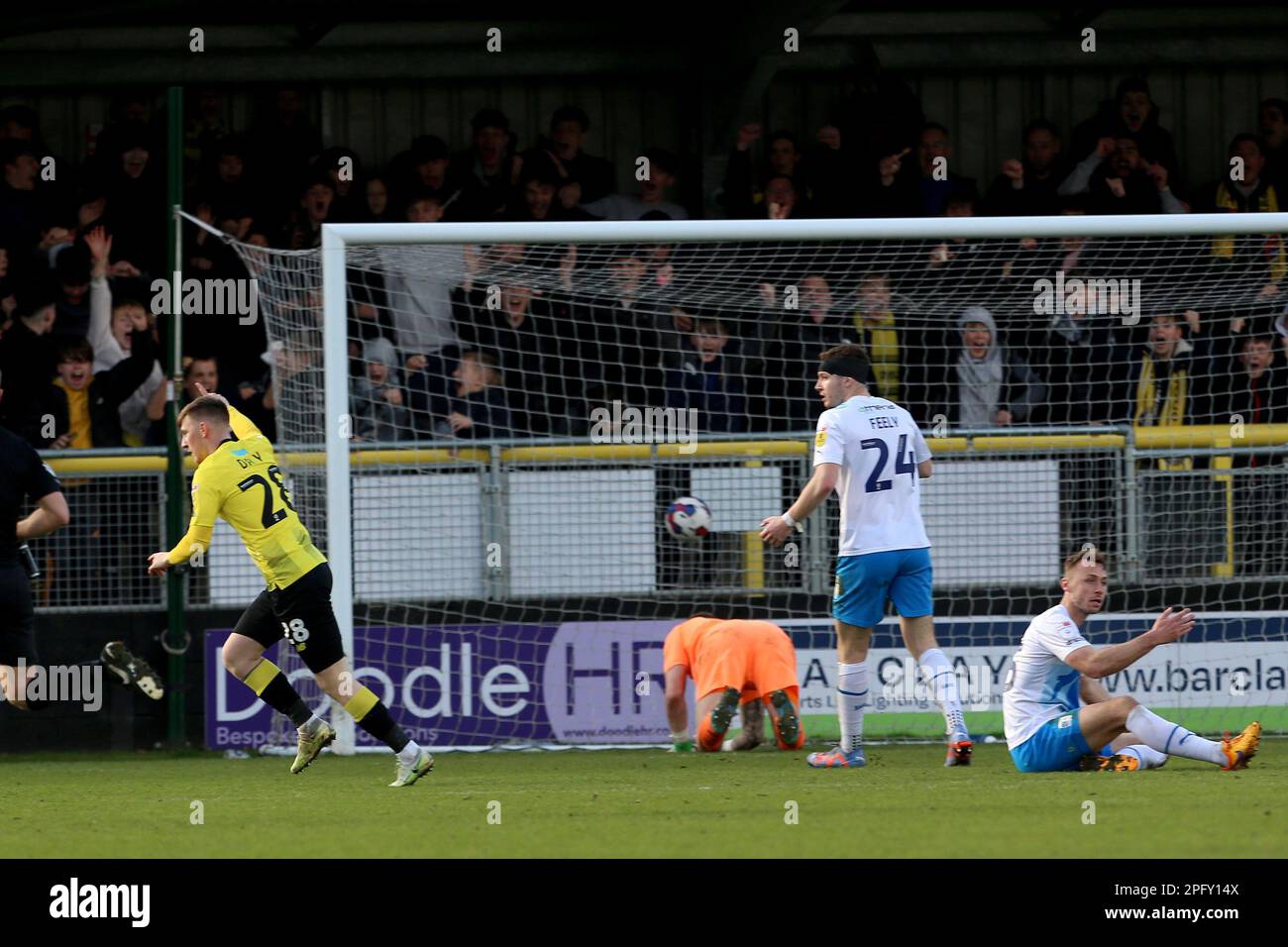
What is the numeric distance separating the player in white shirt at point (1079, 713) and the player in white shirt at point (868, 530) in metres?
0.60

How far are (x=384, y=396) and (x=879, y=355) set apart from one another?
2980 millimetres

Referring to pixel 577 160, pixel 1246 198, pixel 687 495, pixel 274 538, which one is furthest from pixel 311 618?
pixel 1246 198

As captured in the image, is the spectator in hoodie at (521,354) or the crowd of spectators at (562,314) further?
the spectator in hoodie at (521,354)

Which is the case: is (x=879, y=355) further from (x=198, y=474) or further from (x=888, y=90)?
(x=198, y=474)

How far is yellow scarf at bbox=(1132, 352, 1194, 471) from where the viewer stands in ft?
37.1

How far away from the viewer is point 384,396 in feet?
36.8

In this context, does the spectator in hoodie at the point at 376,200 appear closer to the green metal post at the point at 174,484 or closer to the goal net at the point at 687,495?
the goal net at the point at 687,495

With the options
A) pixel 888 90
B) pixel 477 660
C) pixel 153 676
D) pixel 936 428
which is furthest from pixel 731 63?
pixel 153 676

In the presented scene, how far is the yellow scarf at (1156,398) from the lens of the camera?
11305mm

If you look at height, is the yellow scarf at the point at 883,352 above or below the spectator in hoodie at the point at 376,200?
below

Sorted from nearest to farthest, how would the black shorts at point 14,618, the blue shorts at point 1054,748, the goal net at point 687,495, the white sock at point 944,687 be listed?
the blue shorts at point 1054,748, the white sock at point 944,687, the black shorts at point 14,618, the goal net at point 687,495

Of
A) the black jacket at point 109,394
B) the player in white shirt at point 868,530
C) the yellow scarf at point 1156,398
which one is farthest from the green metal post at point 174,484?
the yellow scarf at point 1156,398

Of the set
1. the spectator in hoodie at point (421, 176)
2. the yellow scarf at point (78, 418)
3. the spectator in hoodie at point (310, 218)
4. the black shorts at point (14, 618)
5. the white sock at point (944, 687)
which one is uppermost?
the spectator in hoodie at point (421, 176)

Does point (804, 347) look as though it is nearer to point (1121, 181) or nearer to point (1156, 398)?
point (1156, 398)
